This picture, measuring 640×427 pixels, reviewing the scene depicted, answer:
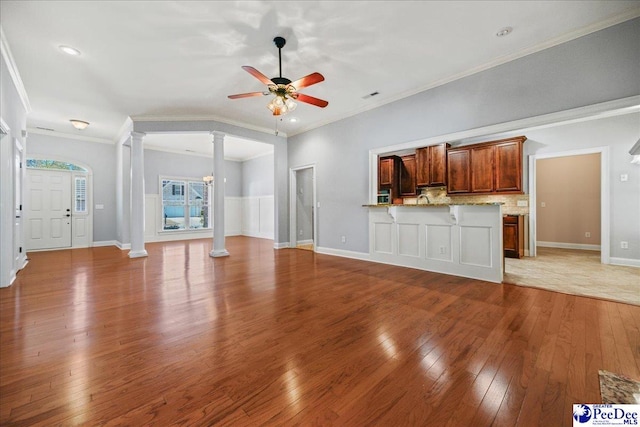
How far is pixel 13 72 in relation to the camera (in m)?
3.81

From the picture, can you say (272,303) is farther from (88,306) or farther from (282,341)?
(88,306)

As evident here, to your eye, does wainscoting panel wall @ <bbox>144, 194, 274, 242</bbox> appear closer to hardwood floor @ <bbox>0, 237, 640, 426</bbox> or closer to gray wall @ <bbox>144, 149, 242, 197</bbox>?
gray wall @ <bbox>144, 149, 242, 197</bbox>

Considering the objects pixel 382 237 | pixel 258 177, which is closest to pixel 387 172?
pixel 382 237

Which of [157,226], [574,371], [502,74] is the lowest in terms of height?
Answer: [574,371]

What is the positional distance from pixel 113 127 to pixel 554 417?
884cm

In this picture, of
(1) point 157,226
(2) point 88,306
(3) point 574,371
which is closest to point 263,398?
(3) point 574,371

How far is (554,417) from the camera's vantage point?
4.22 feet

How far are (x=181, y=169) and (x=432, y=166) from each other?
7947 mm

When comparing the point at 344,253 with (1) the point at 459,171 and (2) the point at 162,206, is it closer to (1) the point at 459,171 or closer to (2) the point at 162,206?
(1) the point at 459,171

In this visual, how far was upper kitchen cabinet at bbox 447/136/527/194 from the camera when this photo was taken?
5359 millimetres

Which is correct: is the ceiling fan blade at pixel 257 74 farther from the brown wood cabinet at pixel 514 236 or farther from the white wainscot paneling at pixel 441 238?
the brown wood cabinet at pixel 514 236

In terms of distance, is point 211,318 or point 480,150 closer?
point 211,318

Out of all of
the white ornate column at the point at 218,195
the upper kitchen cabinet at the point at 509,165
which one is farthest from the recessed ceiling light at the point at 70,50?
the upper kitchen cabinet at the point at 509,165

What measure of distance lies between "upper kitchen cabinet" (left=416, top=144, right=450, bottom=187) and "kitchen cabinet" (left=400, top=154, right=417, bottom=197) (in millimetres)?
143
